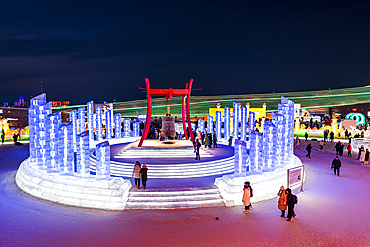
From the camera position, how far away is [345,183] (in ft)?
Result: 40.1

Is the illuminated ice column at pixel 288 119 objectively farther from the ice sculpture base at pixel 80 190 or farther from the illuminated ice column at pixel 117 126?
the illuminated ice column at pixel 117 126

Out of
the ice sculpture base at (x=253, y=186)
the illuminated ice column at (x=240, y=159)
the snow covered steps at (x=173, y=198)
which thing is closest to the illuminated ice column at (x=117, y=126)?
the snow covered steps at (x=173, y=198)

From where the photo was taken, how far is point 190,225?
7.77 metres

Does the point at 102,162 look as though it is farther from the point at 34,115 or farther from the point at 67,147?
Result: the point at 34,115

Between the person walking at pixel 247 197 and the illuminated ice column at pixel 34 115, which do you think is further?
the illuminated ice column at pixel 34 115

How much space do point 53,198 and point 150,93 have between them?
31.5 feet

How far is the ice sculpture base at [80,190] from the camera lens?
9.04m

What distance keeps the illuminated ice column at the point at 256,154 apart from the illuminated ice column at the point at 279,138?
178 cm

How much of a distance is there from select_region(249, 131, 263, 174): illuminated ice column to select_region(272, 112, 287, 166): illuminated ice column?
1.78 metres

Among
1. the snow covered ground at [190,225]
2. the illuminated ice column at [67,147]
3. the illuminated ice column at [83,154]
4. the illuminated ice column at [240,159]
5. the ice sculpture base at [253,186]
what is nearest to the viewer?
the snow covered ground at [190,225]

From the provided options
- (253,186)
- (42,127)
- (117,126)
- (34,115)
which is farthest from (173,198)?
(117,126)

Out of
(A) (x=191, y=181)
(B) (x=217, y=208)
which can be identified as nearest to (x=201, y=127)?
(A) (x=191, y=181)

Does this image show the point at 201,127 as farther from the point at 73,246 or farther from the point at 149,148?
the point at 73,246

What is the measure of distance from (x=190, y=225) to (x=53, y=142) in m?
6.81
